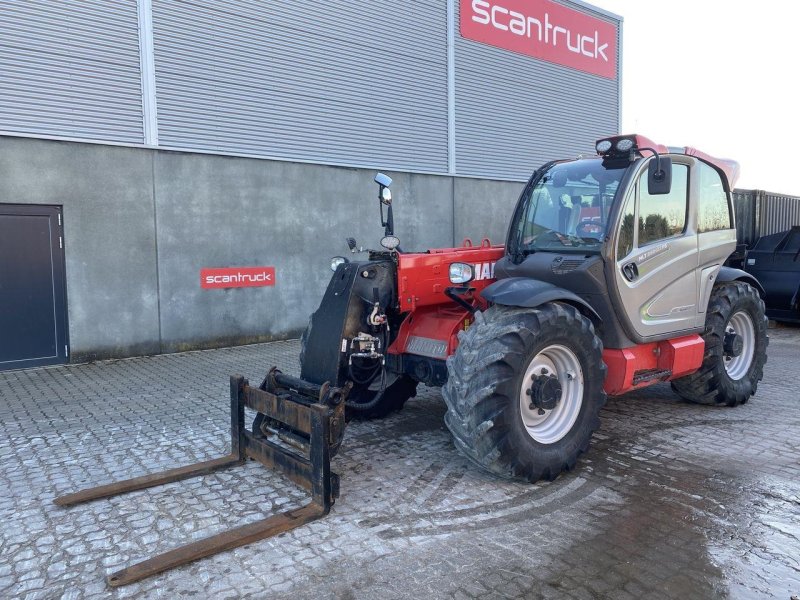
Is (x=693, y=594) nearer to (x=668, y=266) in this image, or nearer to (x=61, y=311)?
(x=668, y=266)

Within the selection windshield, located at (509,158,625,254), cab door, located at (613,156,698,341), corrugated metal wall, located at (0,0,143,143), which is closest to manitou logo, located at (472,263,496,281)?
windshield, located at (509,158,625,254)

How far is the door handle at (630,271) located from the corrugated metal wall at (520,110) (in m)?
8.98

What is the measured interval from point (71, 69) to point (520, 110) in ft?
31.8

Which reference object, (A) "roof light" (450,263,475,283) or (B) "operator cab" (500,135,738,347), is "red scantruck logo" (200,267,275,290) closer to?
(B) "operator cab" (500,135,738,347)

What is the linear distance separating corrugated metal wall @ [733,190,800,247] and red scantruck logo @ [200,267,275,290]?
1059 centimetres

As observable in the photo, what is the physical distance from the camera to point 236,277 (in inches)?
422

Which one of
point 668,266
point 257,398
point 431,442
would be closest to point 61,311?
point 257,398

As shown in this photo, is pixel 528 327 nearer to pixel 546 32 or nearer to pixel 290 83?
pixel 290 83

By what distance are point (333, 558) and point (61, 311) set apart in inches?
295

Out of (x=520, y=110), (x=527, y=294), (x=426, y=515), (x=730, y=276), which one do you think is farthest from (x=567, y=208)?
(x=520, y=110)

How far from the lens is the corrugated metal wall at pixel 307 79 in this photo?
999 centimetres

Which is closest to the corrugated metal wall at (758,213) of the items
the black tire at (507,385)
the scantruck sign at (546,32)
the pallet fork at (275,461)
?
the scantruck sign at (546,32)

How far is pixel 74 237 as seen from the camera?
9.19m

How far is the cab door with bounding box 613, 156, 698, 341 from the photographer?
5055 mm
